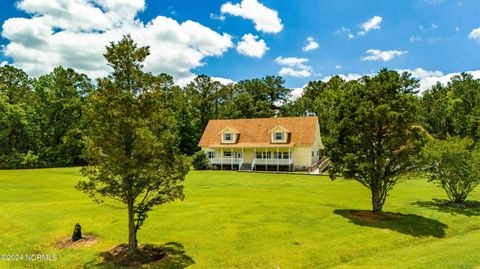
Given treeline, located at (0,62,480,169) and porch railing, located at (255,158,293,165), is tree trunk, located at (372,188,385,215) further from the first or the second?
treeline, located at (0,62,480,169)

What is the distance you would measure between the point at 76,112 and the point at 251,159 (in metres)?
31.0

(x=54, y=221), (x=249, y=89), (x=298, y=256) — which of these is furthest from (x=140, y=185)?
(x=249, y=89)

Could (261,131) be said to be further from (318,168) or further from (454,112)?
(454,112)

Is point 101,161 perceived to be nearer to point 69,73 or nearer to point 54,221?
point 54,221

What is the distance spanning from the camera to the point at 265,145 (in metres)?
49.3

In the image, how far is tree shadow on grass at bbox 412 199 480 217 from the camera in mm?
20922

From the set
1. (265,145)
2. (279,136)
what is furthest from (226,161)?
(279,136)

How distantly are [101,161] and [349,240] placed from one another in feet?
35.1

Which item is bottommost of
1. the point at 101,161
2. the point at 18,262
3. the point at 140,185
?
the point at 18,262

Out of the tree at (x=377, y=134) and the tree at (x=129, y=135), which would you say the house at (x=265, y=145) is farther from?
the tree at (x=129, y=135)

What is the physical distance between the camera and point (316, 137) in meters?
50.4

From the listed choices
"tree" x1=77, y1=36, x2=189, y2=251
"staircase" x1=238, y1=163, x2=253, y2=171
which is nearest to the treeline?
"staircase" x1=238, y1=163, x2=253, y2=171

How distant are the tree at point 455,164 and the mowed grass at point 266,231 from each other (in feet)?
5.95

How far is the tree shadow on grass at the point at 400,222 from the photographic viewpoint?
1700cm
